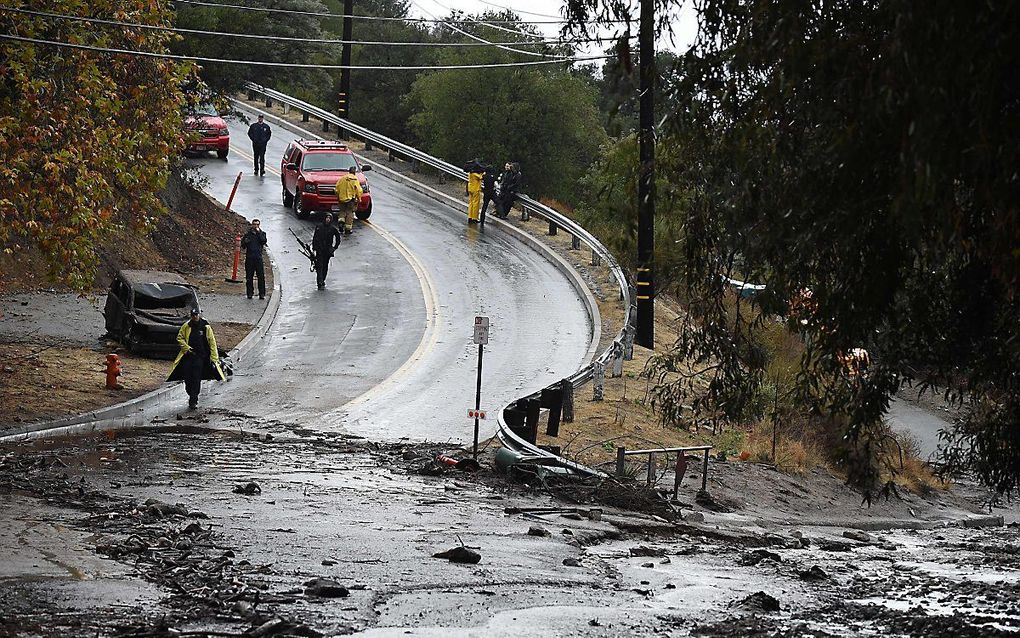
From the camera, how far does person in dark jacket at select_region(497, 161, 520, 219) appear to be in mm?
39562

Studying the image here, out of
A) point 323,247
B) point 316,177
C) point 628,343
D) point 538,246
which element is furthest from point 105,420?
point 316,177

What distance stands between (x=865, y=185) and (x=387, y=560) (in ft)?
20.0

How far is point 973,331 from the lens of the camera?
1213cm

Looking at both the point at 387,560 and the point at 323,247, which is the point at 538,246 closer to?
the point at 323,247

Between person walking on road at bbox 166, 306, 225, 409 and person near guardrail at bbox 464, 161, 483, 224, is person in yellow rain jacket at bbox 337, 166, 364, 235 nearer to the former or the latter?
person near guardrail at bbox 464, 161, 483, 224

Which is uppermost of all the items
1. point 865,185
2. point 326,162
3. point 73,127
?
point 865,185

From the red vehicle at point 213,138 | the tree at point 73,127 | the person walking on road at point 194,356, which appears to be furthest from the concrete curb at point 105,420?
the red vehicle at point 213,138

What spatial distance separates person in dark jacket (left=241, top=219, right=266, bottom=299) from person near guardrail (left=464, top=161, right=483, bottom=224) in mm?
9580

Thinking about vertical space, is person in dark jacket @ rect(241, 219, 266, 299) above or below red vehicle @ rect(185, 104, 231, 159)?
below

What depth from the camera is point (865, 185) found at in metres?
10.1

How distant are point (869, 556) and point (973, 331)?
5854 mm

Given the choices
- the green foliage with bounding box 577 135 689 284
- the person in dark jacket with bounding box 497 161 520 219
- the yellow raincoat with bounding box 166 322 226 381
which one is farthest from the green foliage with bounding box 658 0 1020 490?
Answer: the person in dark jacket with bounding box 497 161 520 219

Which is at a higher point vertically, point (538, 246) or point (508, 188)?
point (508, 188)

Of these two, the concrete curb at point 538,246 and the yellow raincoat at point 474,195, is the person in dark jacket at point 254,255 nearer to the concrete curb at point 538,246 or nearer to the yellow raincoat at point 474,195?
the concrete curb at point 538,246
